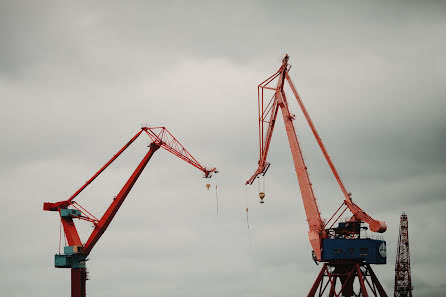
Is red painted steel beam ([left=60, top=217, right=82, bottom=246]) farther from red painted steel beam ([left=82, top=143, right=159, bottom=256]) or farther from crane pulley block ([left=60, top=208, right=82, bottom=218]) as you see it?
red painted steel beam ([left=82, top=143, right=159, bottom=256])

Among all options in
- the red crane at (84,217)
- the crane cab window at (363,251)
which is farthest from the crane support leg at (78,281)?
the crane cab window at (363,251)

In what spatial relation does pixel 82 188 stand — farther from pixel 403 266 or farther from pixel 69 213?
pixel 403 266

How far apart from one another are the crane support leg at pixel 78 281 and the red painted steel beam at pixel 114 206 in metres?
3.09

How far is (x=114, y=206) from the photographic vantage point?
106m

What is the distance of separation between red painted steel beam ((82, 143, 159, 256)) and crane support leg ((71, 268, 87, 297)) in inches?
122

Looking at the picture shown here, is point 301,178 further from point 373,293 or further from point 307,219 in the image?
point 373,293

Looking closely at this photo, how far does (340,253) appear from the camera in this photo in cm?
8419

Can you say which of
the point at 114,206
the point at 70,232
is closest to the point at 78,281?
the point at 70,232

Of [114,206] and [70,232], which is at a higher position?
[114,206]

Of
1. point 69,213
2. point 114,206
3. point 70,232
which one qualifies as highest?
point 114,206

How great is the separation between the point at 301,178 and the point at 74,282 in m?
43.2

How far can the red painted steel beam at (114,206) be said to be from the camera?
105625 mm

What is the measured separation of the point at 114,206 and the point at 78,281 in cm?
1365

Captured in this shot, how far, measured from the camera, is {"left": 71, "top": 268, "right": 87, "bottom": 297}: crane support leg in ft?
339
